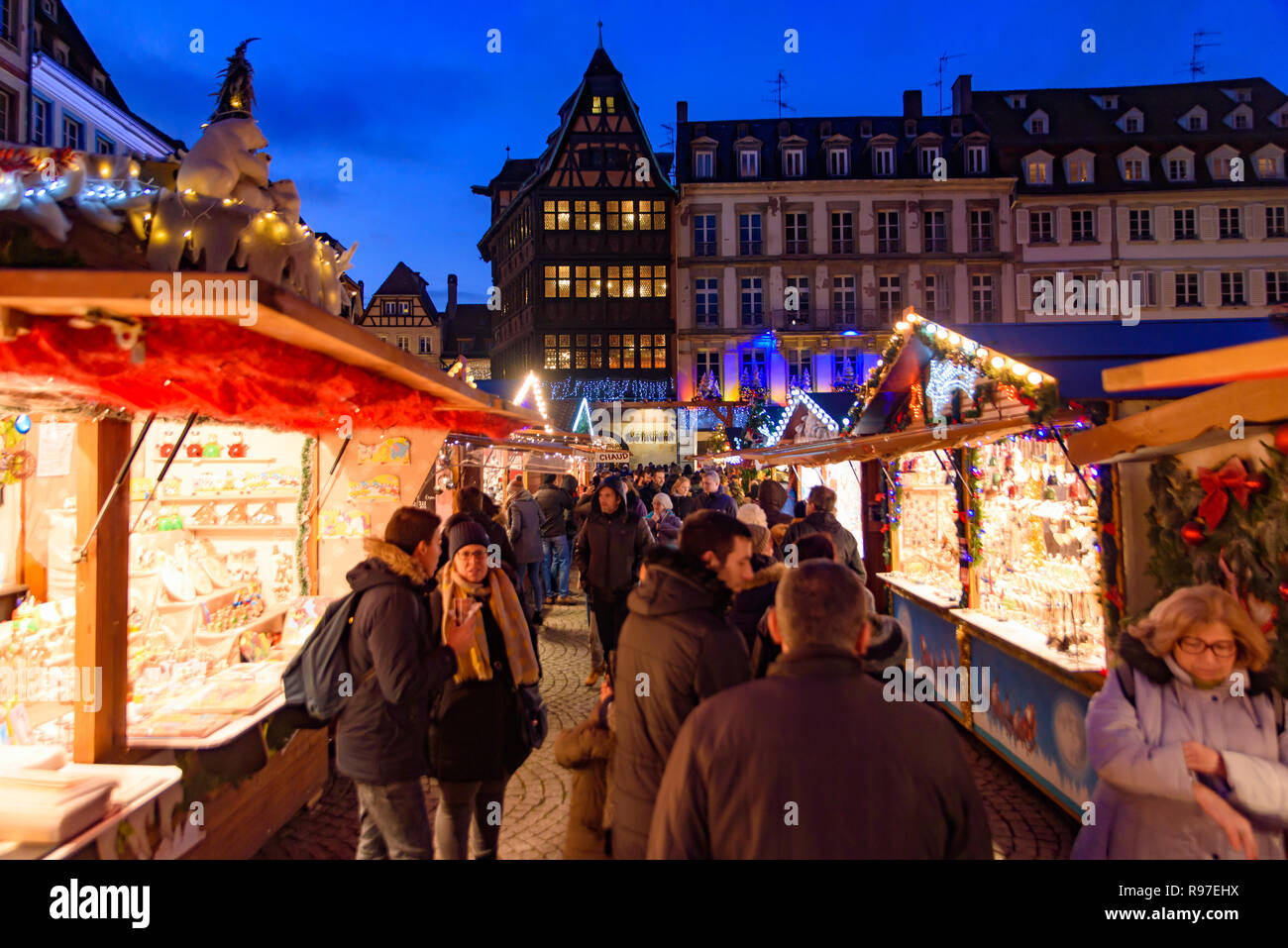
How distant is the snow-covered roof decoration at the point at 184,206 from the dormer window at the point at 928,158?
108 feet

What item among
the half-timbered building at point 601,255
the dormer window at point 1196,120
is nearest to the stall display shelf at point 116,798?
the half-timbered building at point 601,255

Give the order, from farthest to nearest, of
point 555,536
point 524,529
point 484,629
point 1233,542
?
point 555,536, point 524,529, point 484,629, point 1233,542

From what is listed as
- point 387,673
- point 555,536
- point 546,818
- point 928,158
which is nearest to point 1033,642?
point 546,818

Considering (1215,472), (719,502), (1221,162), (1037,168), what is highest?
(1037,168)

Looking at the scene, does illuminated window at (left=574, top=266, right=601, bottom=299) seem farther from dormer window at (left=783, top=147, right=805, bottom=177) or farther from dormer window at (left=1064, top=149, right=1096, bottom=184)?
dormer window at (left=1064, top=149, right=1096, bottom=184)

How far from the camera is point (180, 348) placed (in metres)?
2.32

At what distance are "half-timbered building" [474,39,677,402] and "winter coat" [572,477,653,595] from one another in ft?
80.3

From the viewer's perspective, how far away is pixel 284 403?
11.3ft

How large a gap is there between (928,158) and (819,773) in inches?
1357

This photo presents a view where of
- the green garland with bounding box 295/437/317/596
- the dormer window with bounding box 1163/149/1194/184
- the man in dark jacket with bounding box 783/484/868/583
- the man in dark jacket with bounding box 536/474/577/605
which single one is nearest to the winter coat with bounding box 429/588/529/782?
the man in dark jacket with bounding box 783/484/868/583

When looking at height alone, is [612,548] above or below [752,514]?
below

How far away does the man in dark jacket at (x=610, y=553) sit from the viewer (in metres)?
6.33

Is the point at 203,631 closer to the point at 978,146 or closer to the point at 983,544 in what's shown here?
the point at 983,544

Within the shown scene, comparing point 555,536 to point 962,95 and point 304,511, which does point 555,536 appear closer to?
point 304,511
